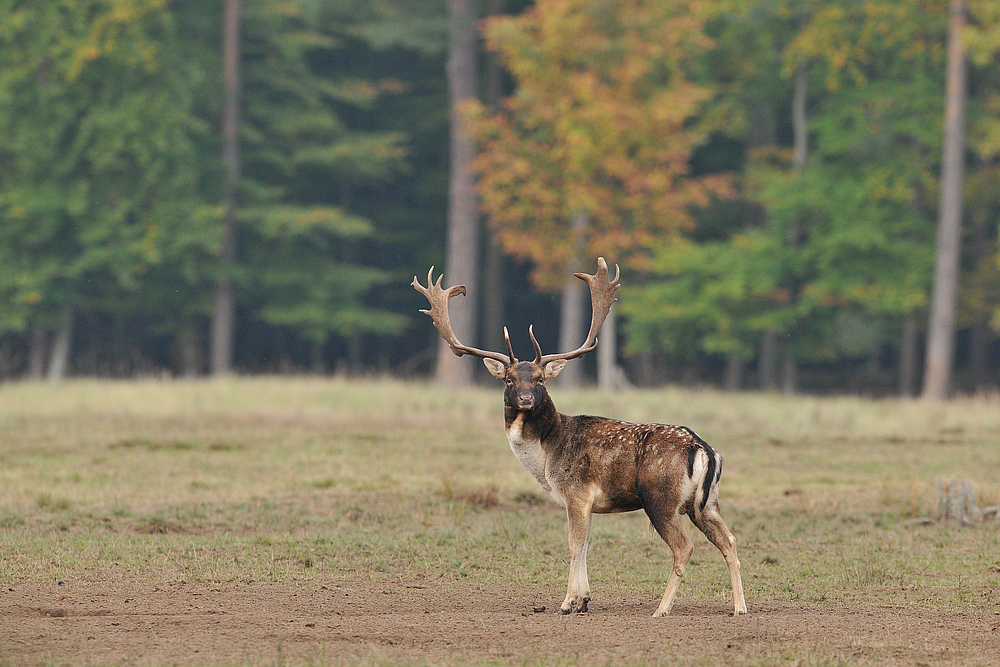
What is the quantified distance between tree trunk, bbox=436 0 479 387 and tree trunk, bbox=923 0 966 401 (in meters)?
10.8

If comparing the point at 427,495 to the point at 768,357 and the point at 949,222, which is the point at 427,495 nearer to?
the point at 949,222

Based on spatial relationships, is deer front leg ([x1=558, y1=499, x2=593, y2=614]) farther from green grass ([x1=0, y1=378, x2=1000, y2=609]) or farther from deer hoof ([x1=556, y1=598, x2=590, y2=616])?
green grass ([x1=0, y1=378, x2=1000, y2=609])

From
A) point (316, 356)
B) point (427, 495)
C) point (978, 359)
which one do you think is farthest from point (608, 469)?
point (316, 356)

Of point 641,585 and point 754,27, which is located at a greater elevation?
point 754,27

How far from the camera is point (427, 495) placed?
15039 millimetres

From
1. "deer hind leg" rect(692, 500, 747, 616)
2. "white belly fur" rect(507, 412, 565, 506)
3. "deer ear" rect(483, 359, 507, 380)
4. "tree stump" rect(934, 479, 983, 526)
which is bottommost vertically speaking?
"tree stump" rect(934, 479, 983, 526)

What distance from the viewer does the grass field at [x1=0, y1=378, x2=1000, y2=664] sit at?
1038 centimetres

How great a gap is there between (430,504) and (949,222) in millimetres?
18346

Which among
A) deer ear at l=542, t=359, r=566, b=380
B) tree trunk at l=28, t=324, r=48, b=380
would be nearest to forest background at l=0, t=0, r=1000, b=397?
tree trunk at l=28, t=324, r=48, b=380

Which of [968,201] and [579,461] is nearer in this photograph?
[579,461]

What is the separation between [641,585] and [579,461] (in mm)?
1642

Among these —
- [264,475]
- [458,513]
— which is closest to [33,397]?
[264,475]

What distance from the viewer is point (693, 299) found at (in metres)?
31.9

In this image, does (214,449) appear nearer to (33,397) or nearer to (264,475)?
(264,475)
